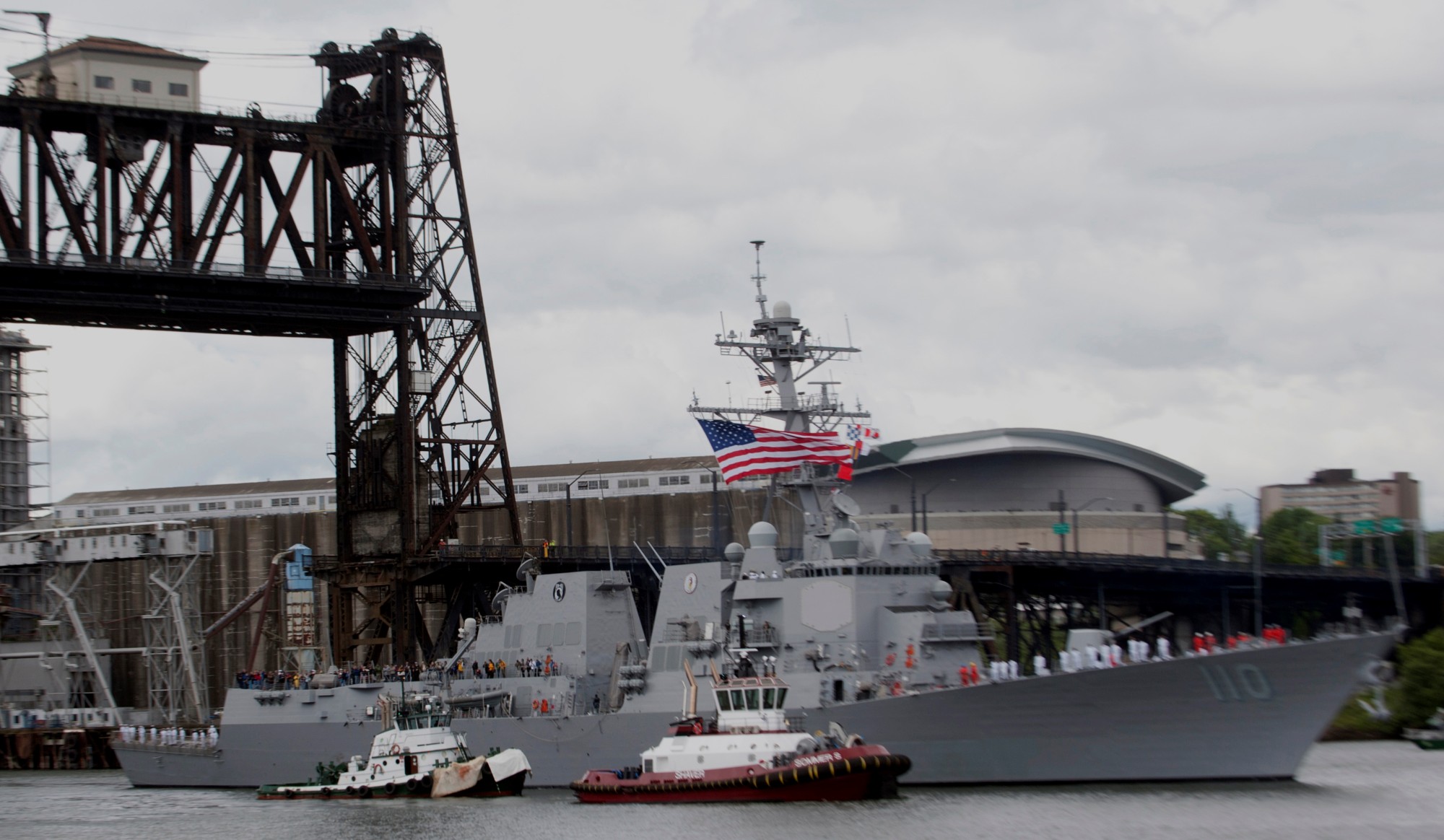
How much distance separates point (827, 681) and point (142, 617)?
32.2 meters

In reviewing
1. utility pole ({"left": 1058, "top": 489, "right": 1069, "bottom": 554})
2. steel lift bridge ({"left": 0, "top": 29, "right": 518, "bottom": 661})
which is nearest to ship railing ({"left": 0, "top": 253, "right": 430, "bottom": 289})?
steel lift bridge ({"left": 0, "top": 29, "right": 518, "bottom": 661})

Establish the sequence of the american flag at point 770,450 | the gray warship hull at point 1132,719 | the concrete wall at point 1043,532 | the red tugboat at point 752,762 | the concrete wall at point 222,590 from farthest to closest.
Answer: the concrete wall at point 1043,532 → the concrete wall at point 222,590 → the american flag at point 770,450 → the gray warship hull at point 1132,719 → the red tugboat at point 752,762

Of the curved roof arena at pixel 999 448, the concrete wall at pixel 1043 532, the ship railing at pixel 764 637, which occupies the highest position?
the curved roof arena at pixel 999 448

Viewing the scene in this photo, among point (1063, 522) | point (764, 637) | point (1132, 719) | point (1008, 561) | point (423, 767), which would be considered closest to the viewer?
point (1132, 719)

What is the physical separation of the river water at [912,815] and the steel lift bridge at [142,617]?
17.1 meters

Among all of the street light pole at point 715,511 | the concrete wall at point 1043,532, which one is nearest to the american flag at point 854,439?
the street light pole at point 715,511

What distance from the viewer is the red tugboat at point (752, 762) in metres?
31.2

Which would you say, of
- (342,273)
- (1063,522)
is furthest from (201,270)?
(1063,522)

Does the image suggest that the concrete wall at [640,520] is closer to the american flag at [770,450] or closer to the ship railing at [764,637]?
the american flag at [770,450]

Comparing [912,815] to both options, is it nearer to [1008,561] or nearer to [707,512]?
[1008,561]

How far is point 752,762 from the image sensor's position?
106ft

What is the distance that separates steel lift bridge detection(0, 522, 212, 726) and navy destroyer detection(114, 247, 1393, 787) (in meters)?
12.0

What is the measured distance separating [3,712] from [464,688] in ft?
97.9

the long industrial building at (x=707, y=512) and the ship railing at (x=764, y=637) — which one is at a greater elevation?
the long industrial building at (x=707, y=512)
